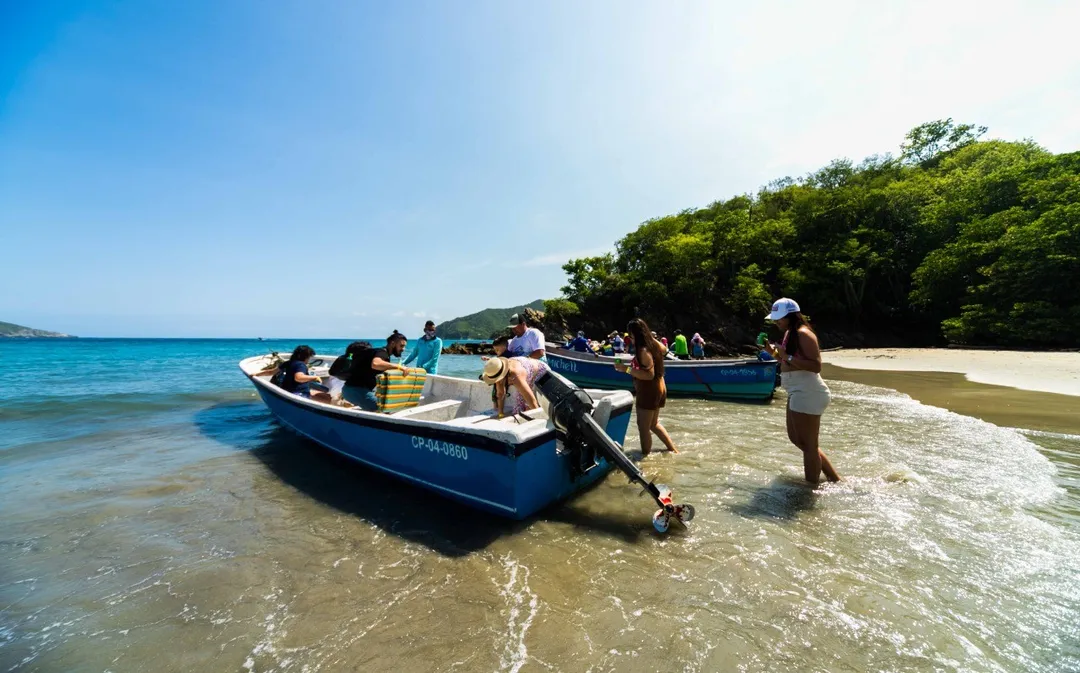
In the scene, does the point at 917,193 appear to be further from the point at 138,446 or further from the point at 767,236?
the point at 138,446

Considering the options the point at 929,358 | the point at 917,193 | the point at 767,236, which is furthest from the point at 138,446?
the point at 917,193

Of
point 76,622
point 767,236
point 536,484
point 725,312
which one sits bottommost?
point 76,622

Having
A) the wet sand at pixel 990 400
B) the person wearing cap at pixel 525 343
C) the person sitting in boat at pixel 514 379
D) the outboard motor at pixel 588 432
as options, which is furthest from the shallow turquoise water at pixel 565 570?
the person wearing cap at pixel 525 343

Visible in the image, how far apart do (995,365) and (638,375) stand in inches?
859

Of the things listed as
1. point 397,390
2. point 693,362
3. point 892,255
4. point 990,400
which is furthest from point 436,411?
point 892,255

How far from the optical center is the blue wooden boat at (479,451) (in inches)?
163

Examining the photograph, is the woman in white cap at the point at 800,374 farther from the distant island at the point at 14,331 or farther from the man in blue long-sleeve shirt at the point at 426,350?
the distant island at the point at 14,331

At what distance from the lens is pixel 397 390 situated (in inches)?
269

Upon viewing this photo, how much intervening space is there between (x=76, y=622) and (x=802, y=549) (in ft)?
19.1

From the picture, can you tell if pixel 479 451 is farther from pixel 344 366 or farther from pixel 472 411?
pixel 344 366

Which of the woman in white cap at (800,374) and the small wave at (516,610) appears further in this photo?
the woman in white cap at (800,374)

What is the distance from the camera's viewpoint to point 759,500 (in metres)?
4.82

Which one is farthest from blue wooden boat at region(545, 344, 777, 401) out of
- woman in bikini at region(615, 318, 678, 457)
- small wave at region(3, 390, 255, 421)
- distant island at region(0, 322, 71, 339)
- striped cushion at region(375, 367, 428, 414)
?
distant island at region(0, 322, 71, 339)

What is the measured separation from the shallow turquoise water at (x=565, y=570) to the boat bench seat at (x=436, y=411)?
1.06 meters
